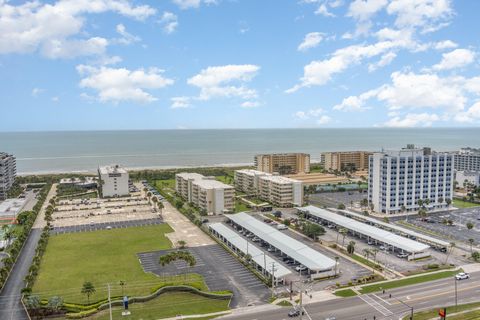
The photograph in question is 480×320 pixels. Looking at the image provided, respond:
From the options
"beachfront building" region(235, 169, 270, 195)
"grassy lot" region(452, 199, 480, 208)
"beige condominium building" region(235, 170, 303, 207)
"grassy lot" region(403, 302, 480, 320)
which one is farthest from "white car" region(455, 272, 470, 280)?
"beachfront building" region(235, 169, 270, 195)

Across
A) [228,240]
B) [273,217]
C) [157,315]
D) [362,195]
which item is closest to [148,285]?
[157,315]

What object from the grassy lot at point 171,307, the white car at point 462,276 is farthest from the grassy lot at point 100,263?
the white car at point 462,276

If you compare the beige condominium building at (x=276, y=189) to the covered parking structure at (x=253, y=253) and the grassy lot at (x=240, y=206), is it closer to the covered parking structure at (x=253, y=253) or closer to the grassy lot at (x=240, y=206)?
the grassy lot at (x=240, y=206)

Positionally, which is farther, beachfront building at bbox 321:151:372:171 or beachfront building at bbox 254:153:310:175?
beachfront building at bbox 321:151:372:171

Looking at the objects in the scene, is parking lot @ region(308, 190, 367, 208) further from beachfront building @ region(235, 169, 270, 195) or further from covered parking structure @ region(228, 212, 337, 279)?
covered parking structure @ region(228, 212, 337, 279)

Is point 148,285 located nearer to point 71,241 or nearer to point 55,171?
point 71,241
